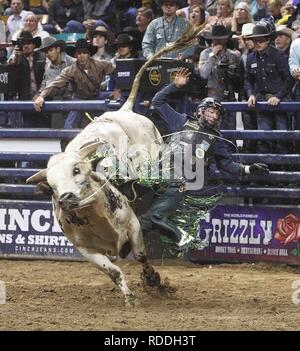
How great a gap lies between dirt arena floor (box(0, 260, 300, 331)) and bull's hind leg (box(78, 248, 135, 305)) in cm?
11

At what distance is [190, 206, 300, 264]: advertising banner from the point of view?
401 inches

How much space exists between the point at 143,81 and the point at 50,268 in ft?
7.31

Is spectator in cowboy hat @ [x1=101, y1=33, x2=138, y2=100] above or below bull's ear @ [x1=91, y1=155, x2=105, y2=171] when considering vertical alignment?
above

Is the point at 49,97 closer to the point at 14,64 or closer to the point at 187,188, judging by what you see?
the point at 14,64

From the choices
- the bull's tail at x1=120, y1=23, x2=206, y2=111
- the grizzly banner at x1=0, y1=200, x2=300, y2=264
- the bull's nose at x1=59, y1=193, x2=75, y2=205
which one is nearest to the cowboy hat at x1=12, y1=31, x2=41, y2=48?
the grizzly banner at x1=0, y1=200, x2=300, y2=264

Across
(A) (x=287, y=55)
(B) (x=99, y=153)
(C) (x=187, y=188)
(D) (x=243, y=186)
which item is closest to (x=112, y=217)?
(B) (x=99, y=153)

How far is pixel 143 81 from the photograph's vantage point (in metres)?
10.4

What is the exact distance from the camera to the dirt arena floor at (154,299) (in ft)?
23.6

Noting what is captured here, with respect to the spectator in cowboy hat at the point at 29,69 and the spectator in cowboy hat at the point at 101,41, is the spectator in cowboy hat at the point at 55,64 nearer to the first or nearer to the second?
the spectator in cowboy hat at the point at 29,69

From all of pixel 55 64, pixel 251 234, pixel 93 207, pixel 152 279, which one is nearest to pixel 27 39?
pixel 55 64

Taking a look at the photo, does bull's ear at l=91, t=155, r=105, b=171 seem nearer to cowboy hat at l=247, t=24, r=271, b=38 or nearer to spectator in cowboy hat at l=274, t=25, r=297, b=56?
cowboy hat at l=247, t=24, r=271, b=38

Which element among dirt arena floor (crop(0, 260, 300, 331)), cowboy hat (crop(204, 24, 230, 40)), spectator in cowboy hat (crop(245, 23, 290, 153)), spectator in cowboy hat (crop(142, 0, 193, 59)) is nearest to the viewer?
dirt arena floor (crop(0, 260, 300, 331))

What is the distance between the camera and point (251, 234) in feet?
33.9

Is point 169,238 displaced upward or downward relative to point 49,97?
downward
